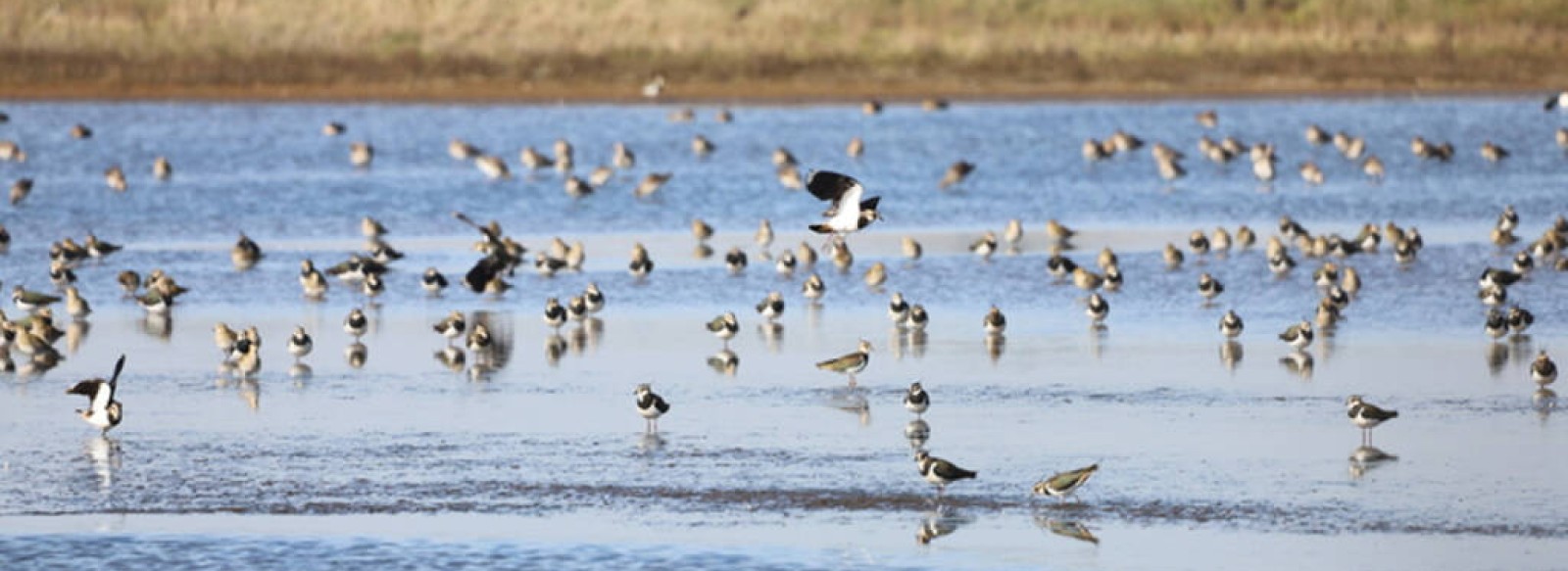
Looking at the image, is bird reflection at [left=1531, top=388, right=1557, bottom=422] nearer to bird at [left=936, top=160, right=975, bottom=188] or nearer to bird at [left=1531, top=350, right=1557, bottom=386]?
bird at [left=1531, top=350, right=1557, bottom=386]

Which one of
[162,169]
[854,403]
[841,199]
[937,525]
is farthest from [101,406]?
[162,169]

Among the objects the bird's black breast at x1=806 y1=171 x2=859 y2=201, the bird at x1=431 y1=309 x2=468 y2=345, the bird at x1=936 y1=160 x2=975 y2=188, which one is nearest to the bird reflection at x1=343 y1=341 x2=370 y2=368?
the bird at x1=431 y1=309 x2=468 y2=345

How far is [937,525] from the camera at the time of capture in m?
16.3

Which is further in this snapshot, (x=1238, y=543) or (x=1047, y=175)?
(x=1047, y=175)

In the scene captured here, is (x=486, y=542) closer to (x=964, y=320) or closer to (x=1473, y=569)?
(x=1473, y=569)

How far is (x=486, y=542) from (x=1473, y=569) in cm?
537

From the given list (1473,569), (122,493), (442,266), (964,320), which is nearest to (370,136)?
(442,266)

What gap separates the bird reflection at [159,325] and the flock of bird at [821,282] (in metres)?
0.11

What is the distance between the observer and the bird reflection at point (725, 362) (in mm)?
23016

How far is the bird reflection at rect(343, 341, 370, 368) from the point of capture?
2380 centimetres

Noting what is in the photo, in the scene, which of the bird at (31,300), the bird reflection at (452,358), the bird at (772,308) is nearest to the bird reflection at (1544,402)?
the bird at (772,308)

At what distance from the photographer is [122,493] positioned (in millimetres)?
17531

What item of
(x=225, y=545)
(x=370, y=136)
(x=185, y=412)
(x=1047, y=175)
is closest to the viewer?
(x=225, y=545)

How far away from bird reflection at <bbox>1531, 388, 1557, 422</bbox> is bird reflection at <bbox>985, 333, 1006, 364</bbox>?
4.44 meters
